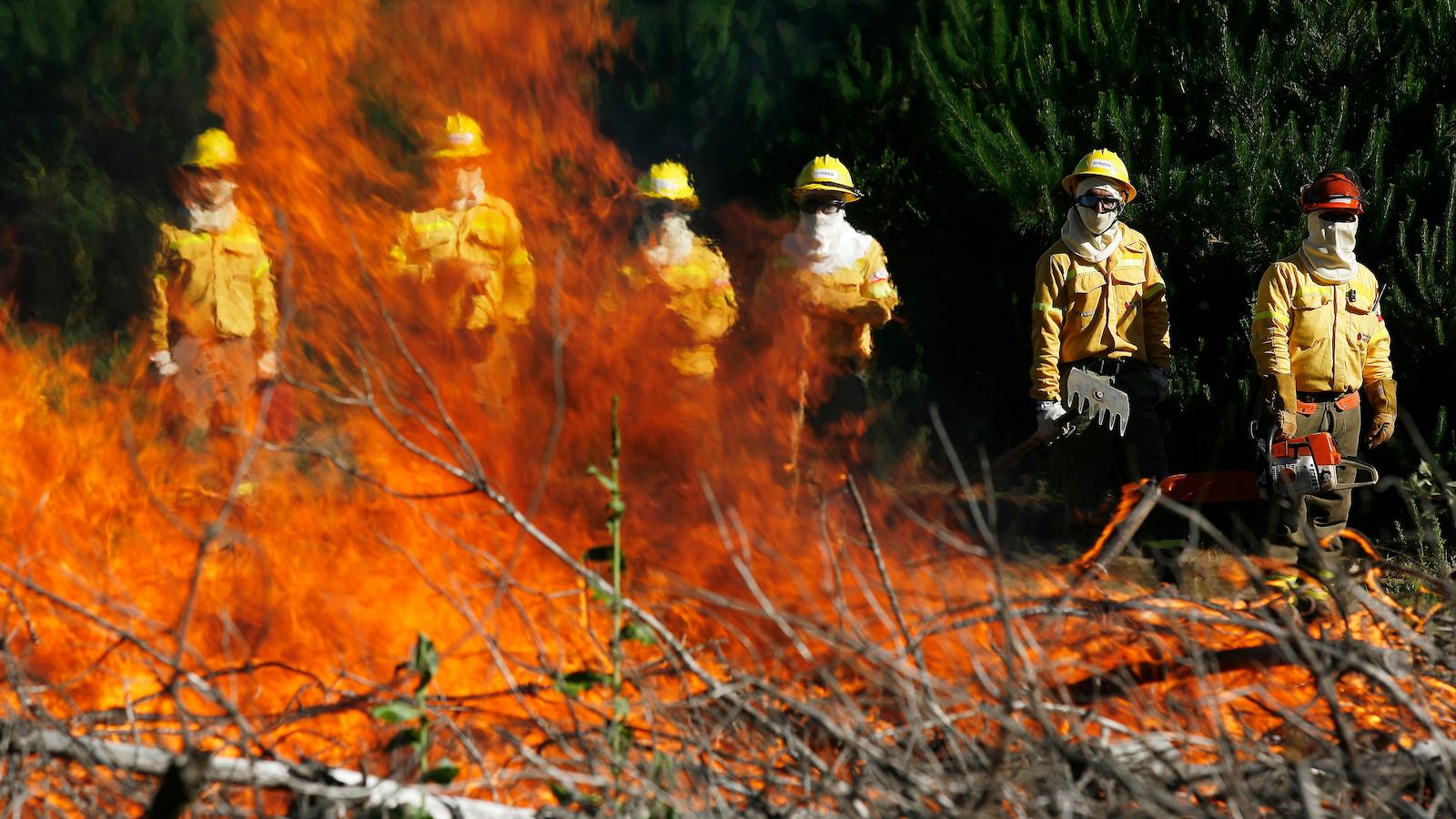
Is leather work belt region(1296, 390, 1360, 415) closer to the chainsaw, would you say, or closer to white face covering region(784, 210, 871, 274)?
the chainsaw

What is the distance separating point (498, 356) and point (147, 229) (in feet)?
15.0

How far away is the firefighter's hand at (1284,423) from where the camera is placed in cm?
607

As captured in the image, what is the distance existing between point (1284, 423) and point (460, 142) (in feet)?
13.1

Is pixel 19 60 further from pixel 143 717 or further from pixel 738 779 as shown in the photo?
pixel 738 779

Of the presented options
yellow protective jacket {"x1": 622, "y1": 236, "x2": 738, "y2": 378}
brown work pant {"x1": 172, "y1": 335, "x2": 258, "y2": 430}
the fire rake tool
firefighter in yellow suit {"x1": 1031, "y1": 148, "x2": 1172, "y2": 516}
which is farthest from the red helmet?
brown work pant {"x1": 172, "y1": 335, "x2": 258, "y2": 430}

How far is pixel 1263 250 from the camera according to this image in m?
7.50

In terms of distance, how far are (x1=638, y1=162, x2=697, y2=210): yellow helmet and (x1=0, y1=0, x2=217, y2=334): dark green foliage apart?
4.10 meters

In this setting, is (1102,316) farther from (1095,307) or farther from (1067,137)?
(1067,137)

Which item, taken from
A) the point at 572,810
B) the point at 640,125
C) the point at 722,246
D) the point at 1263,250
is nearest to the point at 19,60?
the point at 640,125

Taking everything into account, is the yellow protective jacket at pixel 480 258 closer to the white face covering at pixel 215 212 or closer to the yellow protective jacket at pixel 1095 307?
the white face covering at pixel 215 212

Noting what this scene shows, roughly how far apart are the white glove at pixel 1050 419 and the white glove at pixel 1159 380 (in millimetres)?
507

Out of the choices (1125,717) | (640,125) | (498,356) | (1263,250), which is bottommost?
(1125,717)

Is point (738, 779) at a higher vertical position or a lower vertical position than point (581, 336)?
lower

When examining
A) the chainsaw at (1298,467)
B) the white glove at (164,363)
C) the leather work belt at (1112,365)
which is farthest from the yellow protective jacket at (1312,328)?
the white glove at (164,363)
